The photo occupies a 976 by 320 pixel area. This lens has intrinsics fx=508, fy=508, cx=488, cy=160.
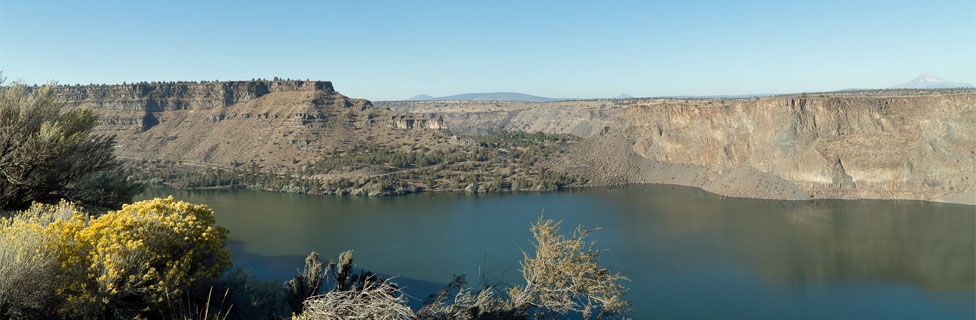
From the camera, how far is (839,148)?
168 ft

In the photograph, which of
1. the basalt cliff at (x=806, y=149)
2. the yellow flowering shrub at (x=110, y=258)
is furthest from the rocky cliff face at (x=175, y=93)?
the yellow flowering shrub at (x=110, y=258)

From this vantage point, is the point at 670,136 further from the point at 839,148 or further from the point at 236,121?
the point at 236,121

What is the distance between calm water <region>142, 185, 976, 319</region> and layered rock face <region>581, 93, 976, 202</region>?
8.53ft

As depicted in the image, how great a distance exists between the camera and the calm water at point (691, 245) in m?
25.7

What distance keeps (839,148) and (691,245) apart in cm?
2704

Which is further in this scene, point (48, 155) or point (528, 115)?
point (528, 115)

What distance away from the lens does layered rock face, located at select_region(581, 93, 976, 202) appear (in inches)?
1853

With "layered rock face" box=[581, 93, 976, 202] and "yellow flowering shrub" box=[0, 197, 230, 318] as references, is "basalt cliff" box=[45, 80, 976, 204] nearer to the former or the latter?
"layered rock face" box=[581, 93, 976, 202]

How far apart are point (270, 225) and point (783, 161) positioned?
5197cm

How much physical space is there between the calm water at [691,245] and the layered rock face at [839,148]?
8.53 feet

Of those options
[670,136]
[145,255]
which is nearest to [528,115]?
[670,136]

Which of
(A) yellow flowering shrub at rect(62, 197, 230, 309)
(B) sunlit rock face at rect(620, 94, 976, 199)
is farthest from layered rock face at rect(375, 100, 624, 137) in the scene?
(A) yellow flowering shrub at rect(62, 197, 230, 309)

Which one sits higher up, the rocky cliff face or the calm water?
the rocky cliff face

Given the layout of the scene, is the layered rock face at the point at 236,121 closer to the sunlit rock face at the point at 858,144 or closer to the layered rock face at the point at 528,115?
the layered rock face at the point at 528,115
